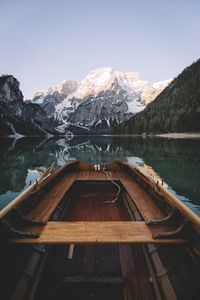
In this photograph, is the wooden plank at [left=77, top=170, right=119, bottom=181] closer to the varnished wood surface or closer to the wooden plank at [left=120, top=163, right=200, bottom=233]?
the varnished wood surface

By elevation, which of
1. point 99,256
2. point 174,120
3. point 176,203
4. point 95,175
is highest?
point 174,120

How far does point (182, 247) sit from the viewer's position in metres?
5.53

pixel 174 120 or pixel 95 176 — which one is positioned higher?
pixel 174 120

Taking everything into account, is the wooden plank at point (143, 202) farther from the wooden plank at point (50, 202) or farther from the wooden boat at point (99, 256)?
the wooden plank at point (50, 202)

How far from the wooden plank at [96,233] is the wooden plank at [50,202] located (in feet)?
3.14

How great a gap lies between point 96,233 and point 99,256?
153 cm

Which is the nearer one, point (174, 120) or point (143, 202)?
point (143, 202)

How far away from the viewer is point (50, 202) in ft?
28.1

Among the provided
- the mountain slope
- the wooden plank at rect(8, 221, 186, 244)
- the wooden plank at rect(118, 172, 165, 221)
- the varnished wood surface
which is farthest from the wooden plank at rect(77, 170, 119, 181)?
the mountain slope

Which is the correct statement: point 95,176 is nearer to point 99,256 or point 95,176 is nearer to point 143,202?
point 143,202

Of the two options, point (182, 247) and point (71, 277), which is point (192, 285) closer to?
point (182, 247)

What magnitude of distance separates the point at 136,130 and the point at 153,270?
16821 centimetres

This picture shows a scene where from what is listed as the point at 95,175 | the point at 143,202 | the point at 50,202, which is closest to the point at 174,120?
the point at 95,175

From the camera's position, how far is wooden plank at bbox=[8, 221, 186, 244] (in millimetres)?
5312
